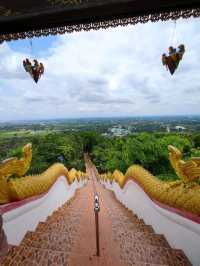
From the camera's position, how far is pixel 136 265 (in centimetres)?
308

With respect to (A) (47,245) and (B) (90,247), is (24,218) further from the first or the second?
(B) (90,247)

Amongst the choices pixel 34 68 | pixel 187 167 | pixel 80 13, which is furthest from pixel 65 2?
pixel 187 167

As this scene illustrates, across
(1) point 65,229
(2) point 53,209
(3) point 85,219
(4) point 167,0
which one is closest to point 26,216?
(1) point 65,229

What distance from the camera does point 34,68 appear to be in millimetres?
3420

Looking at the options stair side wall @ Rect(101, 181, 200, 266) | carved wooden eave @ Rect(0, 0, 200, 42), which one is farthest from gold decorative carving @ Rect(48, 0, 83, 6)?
stair side wall @ Rect(101, 181, 200, 266)

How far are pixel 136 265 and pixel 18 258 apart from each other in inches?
59.1

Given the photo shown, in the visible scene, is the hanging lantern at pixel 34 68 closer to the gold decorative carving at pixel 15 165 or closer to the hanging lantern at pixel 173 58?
the gold decorative carving at pixel 15 165

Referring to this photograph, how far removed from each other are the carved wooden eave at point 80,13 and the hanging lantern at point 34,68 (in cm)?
54

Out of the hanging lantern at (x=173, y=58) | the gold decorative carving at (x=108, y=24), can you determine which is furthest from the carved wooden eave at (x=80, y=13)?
the hanging lantern at (x=173, y=58)

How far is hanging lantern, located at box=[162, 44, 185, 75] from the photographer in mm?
2957

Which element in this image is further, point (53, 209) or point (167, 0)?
point (53, 209)

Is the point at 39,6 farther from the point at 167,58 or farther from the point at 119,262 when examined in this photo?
the point at 119,262

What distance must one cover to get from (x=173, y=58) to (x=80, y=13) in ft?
4.19

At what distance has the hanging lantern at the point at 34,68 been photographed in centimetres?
337
